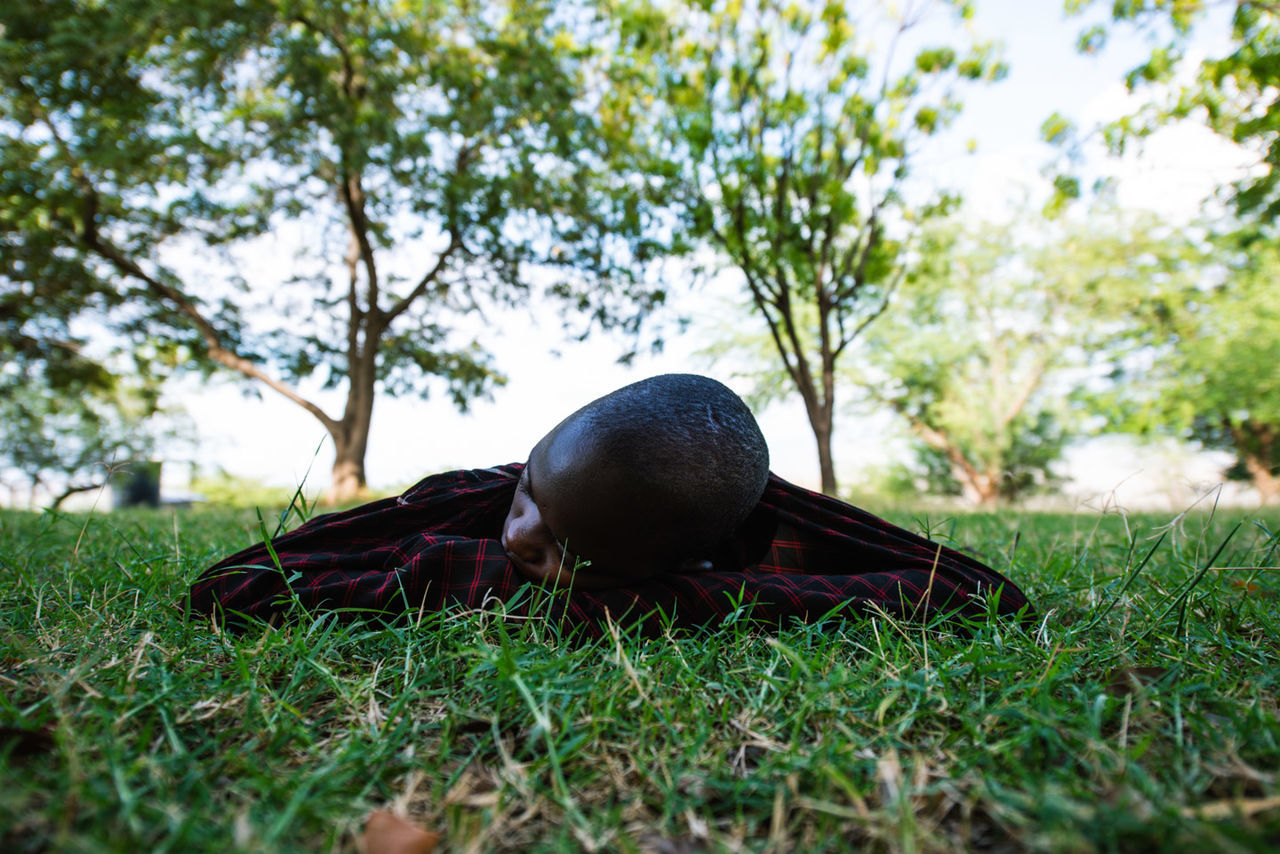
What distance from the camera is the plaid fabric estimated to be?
5.58 ft

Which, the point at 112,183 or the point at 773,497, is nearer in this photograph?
the point at 773,497

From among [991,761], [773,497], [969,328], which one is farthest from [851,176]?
[969,328]

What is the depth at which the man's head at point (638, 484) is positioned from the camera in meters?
1.55

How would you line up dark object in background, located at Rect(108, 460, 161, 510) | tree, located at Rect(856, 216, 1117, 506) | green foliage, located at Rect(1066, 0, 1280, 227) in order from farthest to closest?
tree, located at Rect(856, 216, 1117, 506) → dark object in background, located at Rect(108, 460, 161, 510) → green foliage, located at Rect(1066, 0, 1280, 227)

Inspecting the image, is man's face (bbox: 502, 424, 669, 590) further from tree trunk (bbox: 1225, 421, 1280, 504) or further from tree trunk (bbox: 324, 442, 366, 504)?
tree trunk (bbox: 1225, 421, 1280, 504)

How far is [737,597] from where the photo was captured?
173 cm

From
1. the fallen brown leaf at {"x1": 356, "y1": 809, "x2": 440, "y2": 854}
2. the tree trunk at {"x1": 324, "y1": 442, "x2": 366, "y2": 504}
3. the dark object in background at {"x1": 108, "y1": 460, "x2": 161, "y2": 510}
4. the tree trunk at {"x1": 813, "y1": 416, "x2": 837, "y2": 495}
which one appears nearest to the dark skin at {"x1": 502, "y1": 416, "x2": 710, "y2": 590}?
the fallen brown leaf at {"x1": 356, "y1": 809, "x2": 440, "y2": 854}

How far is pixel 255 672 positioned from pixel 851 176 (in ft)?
31.6

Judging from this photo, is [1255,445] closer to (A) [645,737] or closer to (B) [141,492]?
(A) [645,737]

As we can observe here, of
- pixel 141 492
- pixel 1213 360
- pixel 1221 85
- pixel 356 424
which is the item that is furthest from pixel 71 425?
pixel 1213 360

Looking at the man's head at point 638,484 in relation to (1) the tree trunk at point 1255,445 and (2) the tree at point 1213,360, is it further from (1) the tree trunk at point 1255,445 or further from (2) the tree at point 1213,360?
(1) the tree trunk at point 1255,445

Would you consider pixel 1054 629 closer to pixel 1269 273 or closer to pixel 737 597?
pixel 737 597

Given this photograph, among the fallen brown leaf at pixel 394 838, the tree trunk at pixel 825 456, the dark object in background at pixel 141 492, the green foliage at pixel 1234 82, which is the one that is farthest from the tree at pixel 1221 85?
the dark object in background at pixel 141 492

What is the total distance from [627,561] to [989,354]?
75.4 ft
